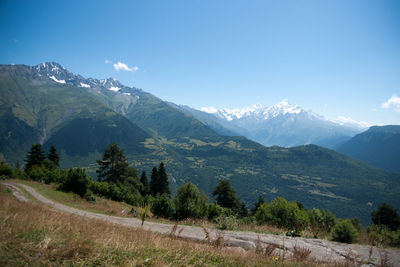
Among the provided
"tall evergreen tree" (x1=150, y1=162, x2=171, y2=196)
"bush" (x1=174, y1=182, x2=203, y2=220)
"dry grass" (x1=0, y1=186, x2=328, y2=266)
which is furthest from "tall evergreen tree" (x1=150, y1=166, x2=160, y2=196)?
"dry grass" (x1=0, y1=186, x2=328, y2=266)

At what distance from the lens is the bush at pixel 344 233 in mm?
9914

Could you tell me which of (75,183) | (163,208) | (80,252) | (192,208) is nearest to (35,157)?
(75,183)

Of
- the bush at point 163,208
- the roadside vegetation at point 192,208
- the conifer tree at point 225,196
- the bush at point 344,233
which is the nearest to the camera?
the bush at point 344,233

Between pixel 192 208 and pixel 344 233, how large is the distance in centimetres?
1119

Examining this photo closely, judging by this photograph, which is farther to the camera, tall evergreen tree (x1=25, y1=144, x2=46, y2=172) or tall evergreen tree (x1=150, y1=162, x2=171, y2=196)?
tall evergreen tree (x1=150, y1=162, x2=171, y2=196)

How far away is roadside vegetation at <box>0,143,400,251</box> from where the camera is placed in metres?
11.0

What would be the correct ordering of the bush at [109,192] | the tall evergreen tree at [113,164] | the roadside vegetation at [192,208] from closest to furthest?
the roadside vegetation at [192,208] < the bush at [109,192] < the tall evergreen tree at [113,164]

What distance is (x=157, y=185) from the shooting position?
55.3 m

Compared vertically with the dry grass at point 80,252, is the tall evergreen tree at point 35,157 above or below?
below

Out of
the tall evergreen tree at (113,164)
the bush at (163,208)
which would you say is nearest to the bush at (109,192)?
the bush at (163,208)

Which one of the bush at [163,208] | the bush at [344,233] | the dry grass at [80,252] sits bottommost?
the bush at [163,208]

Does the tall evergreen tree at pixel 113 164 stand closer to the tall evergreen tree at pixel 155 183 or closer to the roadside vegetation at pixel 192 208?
the roadside vegetation at pixel 192 208

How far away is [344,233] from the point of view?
10117mm

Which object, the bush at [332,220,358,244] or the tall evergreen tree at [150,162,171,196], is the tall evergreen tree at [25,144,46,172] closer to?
the tall evergreen tree at [150,162,171,196]
